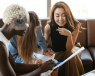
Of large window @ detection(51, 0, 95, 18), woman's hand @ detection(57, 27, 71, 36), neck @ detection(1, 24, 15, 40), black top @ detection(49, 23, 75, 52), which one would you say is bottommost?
black top @ detection(49, 23, 75, 52)

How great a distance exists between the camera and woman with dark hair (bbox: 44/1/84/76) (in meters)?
1.58

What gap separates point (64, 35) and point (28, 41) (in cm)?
60

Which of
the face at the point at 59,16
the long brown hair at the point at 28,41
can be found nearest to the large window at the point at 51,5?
the face at the point at 59,16

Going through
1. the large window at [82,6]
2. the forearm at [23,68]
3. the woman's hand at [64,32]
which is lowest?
the forearm at [23,68]

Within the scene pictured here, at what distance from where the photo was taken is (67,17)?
1.70m

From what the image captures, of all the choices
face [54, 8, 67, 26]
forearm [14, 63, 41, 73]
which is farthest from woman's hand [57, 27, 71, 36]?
forearm [14, 63, 41, 73]

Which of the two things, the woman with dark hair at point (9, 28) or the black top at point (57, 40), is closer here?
the woman with dark hair at point (9, 28)

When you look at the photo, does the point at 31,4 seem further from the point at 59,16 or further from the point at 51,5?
the point at 59,16

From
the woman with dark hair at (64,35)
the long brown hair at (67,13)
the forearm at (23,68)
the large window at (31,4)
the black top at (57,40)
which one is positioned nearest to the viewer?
the forearm at (23,68)

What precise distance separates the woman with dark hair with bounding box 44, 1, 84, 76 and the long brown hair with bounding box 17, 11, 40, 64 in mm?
308

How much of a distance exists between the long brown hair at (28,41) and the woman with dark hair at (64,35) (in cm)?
31

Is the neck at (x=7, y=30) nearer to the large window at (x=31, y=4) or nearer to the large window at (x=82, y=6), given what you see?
the large window at (x=31, y=4)

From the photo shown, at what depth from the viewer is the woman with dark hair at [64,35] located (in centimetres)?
158

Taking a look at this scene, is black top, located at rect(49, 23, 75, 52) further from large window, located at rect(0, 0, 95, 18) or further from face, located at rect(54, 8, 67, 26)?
large window, located at rect(0, 0, 95, 18)
